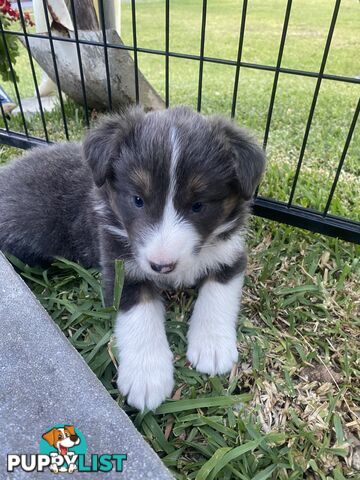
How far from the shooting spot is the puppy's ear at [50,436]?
1657 mm

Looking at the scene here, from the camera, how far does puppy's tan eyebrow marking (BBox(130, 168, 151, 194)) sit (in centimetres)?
213

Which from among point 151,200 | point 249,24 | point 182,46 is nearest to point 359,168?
point 151,200

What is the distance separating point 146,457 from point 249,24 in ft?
55.3

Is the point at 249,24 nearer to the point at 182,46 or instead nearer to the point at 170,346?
the point at 182,46

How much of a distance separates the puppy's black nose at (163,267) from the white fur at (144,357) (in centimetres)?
50

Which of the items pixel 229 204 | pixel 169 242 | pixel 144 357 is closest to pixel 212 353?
pixel 144 357

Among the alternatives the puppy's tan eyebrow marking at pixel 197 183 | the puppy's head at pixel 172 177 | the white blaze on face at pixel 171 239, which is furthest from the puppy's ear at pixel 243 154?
the white blaze on face at pixel 171 239

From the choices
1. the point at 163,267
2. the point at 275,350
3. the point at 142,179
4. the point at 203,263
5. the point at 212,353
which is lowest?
the point at 275,350

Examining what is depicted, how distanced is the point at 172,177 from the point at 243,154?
0.44 metres

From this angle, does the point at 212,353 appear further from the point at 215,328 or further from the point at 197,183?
the point at 197,183

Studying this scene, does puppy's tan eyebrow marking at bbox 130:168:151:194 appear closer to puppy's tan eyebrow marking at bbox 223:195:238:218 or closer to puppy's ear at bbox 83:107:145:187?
puppy's ear at bbox 83:107:145:187

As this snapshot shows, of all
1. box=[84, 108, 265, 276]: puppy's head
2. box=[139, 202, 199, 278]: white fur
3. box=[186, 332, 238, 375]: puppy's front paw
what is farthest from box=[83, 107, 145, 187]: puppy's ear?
box=[186, 332, 238, 375]: puppy's front paw

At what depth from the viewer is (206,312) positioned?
8.30ft

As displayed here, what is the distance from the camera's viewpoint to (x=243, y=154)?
225cm
